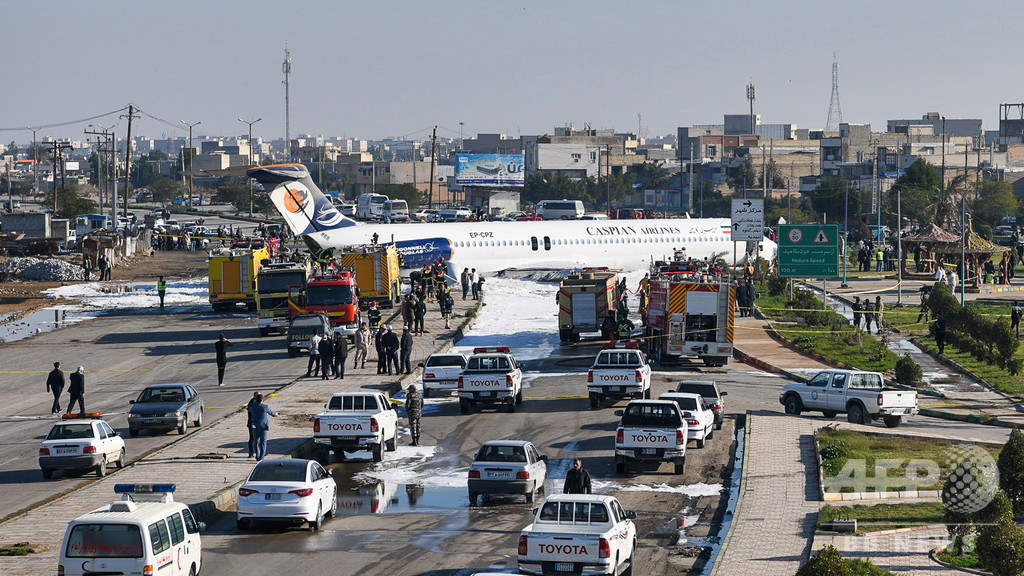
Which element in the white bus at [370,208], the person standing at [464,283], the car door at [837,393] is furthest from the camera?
the white bus at [370,208]

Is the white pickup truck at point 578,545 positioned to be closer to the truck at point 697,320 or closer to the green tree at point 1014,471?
the green tree at point 1014,471

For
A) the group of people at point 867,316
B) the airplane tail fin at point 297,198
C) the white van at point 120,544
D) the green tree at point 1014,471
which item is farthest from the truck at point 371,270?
the white van at point 120,544

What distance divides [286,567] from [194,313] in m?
41.2

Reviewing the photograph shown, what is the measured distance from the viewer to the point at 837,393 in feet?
99.5

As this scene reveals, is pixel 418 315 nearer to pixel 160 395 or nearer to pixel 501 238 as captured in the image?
pixel 160 395

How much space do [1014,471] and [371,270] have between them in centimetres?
Result: 3709

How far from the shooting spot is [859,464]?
77.7 ft

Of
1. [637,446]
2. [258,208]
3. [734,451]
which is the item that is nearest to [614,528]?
[637,446]

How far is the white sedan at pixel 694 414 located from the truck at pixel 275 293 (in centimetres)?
2380

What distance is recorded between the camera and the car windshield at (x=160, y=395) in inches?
1159

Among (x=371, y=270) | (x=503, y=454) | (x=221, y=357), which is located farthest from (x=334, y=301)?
(x=503, y=454)

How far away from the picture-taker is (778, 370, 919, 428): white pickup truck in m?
29.2

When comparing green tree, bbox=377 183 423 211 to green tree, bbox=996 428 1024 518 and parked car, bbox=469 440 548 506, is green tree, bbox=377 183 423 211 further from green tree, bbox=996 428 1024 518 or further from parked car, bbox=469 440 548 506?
green tree, bbox=996 428 1024 518

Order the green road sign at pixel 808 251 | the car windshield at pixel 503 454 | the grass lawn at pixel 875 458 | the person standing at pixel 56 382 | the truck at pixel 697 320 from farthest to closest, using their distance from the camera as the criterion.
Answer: the green road sign at pixel 808 251 → the truck at pixel 697 320 → the person standing at pixel 56 382 → the grass lawn at pixel 875 458 → the car windshield at pixel 503 454
